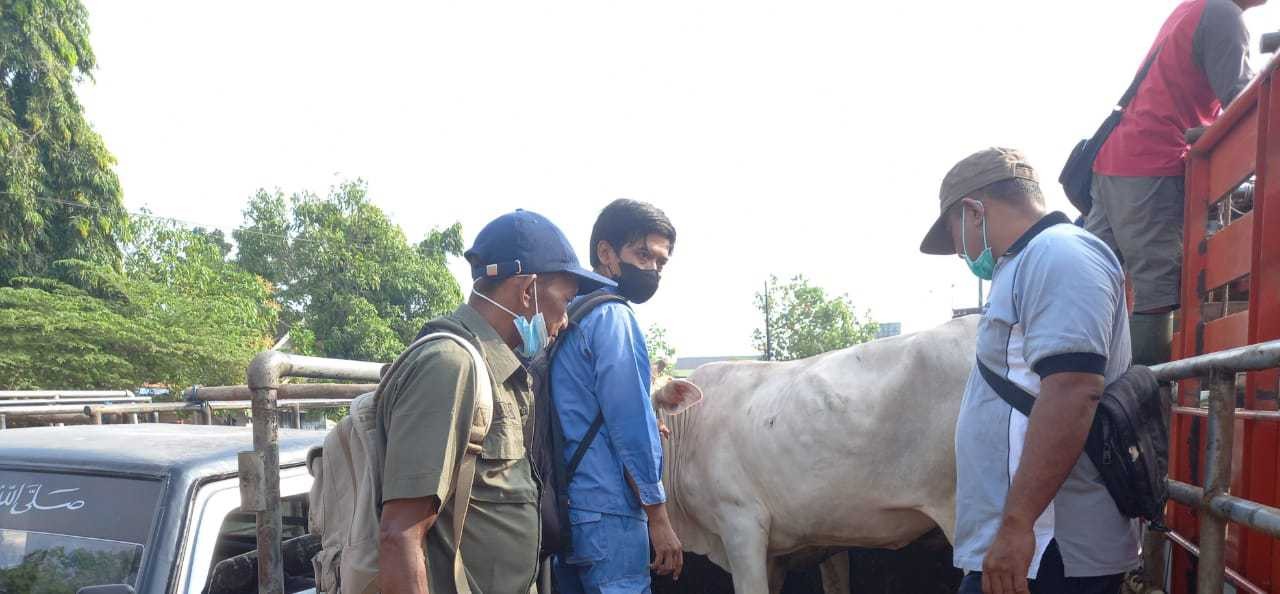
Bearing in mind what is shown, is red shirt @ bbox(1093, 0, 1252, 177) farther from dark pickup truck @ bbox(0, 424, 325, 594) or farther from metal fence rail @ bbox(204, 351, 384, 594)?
dark pickup truck @ bbox(0, 424, 325, 594)

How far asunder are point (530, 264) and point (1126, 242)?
2275 millimetres

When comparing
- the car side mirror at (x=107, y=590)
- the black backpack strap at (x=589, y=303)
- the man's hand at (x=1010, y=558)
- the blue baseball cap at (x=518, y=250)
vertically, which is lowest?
the car side mirror at (x=107, y=590)

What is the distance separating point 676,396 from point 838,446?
78 cm

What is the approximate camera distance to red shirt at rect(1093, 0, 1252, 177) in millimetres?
3105

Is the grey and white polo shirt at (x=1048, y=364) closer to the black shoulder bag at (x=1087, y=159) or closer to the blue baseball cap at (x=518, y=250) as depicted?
the blue baseball cap at (x=518, y=250)

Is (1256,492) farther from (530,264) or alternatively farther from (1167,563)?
(530,264)

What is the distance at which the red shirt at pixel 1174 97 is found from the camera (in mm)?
3105

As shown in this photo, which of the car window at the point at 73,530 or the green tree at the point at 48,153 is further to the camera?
the green tree at the point at 48,153

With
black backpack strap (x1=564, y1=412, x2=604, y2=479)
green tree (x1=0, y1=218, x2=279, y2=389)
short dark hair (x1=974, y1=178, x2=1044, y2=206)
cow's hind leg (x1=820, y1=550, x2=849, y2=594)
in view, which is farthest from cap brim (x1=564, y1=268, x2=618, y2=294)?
green tree (x1=0, y1=218, x2=279, y2=389)

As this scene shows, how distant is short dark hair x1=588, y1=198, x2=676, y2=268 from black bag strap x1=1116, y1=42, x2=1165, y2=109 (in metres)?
1.83

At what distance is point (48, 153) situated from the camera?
53.9 ft

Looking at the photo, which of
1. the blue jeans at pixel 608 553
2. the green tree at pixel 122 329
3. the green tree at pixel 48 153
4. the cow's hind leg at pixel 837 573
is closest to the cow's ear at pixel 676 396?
the blue jeans at pixel 608 553

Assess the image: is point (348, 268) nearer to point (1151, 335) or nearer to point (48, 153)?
point (48, 153)

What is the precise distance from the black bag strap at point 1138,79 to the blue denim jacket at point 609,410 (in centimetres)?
213
